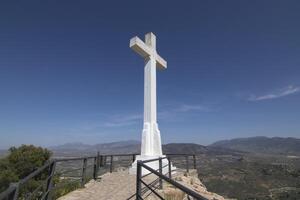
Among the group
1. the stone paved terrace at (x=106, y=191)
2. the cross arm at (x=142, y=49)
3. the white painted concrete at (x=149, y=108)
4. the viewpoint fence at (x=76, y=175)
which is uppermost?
the cross arm at (x=142, y=49)

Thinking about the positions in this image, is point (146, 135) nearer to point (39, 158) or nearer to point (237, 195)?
point (39, 158)

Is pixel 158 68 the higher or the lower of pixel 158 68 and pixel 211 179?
the higher

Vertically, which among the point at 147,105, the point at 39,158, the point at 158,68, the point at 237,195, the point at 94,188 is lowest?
the point at 237,195

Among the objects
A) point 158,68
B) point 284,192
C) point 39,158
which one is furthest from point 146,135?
point 284,192

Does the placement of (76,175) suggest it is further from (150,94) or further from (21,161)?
(21,161)

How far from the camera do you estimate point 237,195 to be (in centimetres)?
8600

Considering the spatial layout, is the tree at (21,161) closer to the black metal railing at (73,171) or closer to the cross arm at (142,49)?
the black metal railing at (73,171)

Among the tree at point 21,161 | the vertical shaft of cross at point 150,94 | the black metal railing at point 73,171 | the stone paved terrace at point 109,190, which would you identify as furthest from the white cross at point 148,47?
the tree at point 21,161

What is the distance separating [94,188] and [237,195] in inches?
3451

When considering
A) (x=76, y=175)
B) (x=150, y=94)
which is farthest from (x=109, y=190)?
(x=150, y=94)

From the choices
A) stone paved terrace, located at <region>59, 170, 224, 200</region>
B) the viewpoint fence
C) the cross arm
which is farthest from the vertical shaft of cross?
stone paved terrace, located at <region>59, 170, 224, 200</region>

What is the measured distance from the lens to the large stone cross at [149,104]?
11.3 meters

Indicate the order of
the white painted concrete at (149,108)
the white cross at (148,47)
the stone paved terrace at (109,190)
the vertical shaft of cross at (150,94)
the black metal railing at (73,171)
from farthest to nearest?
the white cross at (148,47) < the vertical shaft of cross at (150,94) < the white painted concrete at (149,108) < the stone paved terrace at (109,190) < the black metal railing at (73,171)

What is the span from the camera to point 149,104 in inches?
457
